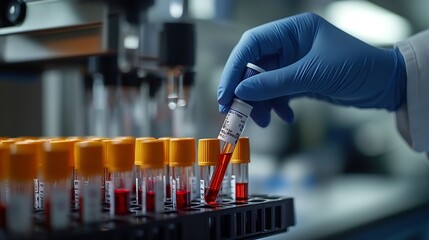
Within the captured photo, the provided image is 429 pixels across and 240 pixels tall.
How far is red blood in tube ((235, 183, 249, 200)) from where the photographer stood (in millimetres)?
1033

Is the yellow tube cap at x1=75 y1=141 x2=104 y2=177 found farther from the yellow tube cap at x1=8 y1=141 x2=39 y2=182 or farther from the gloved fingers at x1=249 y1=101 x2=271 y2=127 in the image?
the gloved fingers at x1=249 y1=101 x2=271 y2=127

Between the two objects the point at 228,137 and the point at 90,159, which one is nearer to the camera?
the point at 90,159

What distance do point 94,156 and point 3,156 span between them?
164mm

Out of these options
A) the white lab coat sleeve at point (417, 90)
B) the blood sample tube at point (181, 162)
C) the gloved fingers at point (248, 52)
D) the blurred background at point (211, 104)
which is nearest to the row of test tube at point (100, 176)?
the blood sample tube at point (181, 162)

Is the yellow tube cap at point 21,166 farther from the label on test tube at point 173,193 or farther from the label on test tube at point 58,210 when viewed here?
the label on test tube at point 173,193

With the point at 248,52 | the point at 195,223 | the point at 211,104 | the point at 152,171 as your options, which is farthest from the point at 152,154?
the point at 211,104

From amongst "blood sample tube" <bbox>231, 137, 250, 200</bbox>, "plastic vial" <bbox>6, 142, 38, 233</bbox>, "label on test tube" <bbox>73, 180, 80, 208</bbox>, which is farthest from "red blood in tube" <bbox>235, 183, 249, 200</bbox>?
"plastic vial" <bbox>6, 142, 38, 233</bbox>

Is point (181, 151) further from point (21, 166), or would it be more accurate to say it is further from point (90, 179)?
point (21, 166)

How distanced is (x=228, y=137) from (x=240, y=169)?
0.11 meters

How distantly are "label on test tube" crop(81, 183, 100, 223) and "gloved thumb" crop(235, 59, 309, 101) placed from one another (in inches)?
14.5

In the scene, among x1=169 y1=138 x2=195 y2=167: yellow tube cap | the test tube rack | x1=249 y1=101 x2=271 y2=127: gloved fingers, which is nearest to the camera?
the test tube rack

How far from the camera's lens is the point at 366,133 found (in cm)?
278

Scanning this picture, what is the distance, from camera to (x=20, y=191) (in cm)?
76

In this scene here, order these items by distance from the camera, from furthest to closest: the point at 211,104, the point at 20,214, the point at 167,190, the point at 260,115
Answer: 1. the point at 211,104
2. the point at 260,115
3. the point at 167,190
4. the point at 20,214
